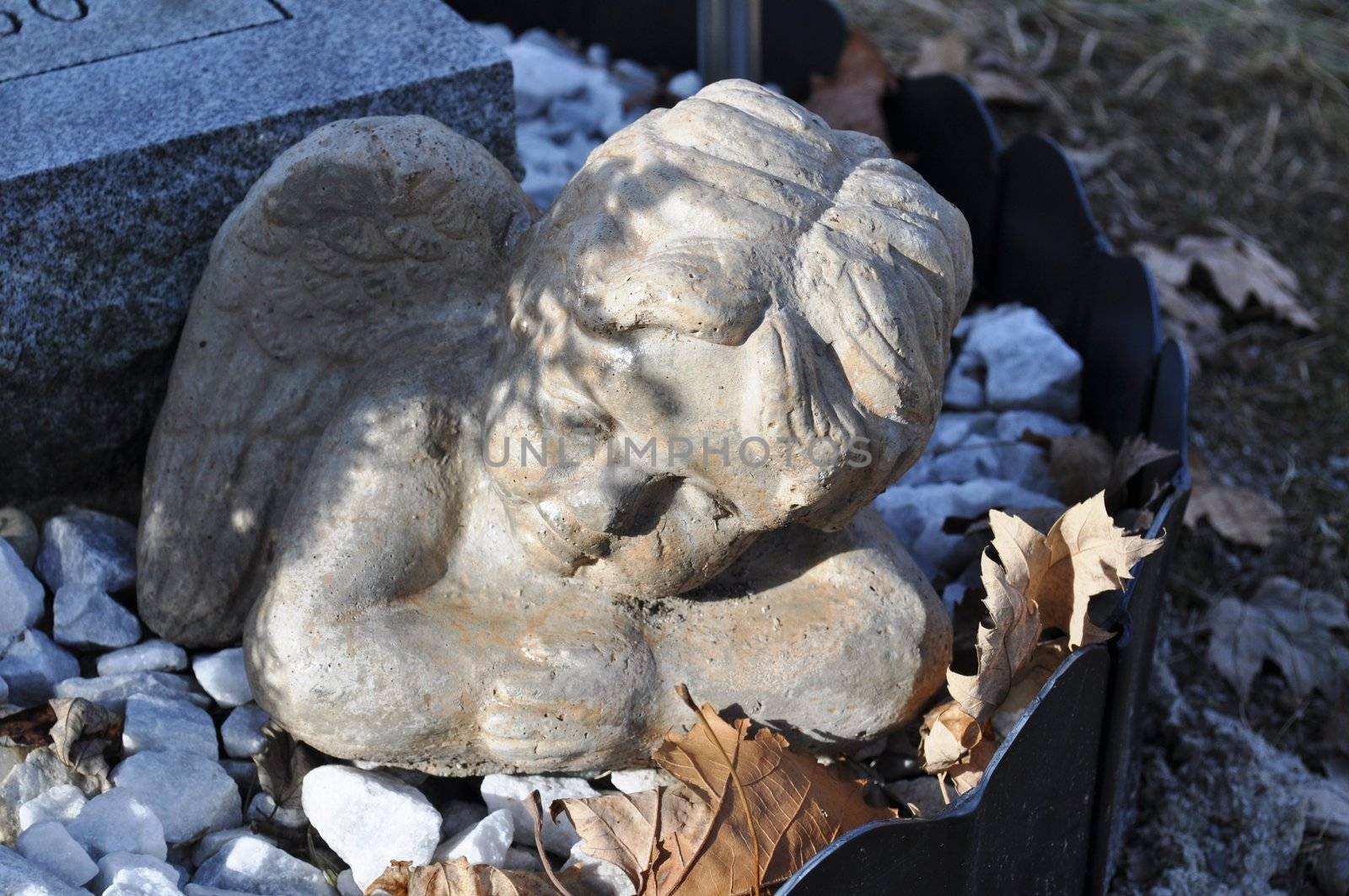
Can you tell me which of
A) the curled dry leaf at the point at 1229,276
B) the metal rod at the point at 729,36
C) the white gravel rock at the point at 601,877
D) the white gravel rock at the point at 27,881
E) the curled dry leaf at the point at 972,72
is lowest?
the curled dry leaf at the point at 1229,276

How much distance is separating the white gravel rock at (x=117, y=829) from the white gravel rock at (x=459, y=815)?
0.41 meters

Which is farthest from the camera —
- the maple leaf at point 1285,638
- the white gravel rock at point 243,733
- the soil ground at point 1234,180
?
the soil ground at point 1234,180

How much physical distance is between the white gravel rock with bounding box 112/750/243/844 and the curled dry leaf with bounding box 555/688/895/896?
21.4 inches

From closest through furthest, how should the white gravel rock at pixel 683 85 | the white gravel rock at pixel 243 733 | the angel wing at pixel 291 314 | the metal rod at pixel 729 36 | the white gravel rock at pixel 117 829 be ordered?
the white gravel rock at pixel 117 829 → the angel wing at pixel 291 314 → the white gravel rock at pixel 243 733 → the metal rod at pixel 729 36 → the white gravel rock at pixel 683 85

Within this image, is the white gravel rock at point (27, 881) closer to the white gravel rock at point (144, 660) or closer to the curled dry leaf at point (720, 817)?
the white gravel rock at point (144, 660)

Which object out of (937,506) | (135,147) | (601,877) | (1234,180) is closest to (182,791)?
(601,877)

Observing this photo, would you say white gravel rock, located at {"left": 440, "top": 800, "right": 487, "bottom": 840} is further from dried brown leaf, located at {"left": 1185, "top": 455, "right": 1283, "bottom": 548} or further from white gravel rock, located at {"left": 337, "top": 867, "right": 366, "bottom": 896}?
dried brown leaf, located at {"left": 1185, "top": 455, "right": 1283, "bottom": 548}

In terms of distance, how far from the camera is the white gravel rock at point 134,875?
1889 millimetres

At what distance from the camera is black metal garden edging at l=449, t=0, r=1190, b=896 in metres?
1.82

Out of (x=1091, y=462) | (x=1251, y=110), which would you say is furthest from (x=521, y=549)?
(x=1251, y=110)

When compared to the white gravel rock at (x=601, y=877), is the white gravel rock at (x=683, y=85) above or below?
below

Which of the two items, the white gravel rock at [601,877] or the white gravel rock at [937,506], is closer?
the white gravel rock at [601,877]

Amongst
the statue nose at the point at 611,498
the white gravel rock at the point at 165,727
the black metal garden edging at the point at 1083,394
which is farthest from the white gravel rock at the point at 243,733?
the black metal garden edging at the point at 1083,394

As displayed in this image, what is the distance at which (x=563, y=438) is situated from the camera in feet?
6.16
